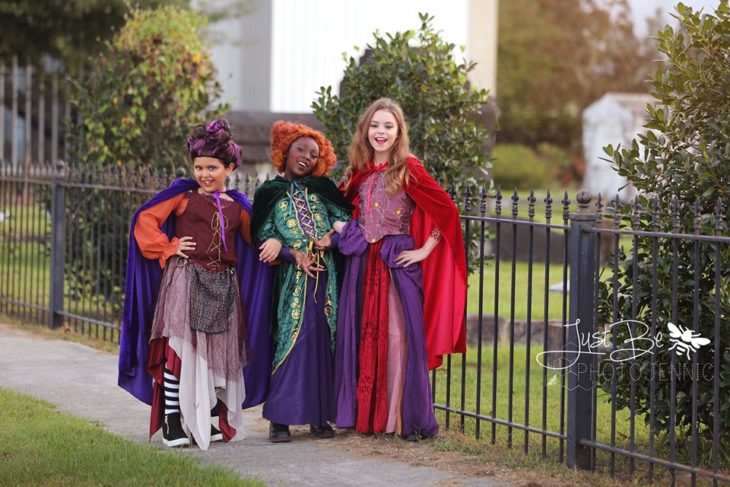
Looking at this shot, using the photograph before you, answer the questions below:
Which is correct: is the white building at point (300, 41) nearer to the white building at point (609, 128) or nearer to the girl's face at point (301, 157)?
the white building at point (609, 128)

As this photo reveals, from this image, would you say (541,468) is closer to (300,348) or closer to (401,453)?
(401,453)

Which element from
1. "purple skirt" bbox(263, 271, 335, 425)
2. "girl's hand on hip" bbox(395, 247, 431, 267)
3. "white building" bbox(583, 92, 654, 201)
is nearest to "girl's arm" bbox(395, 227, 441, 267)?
"girl's hand on hip" bbox(395, 247, 431, 267)

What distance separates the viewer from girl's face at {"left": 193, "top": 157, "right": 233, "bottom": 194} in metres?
6.14

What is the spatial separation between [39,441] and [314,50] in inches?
770

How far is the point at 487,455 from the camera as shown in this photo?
6023mm

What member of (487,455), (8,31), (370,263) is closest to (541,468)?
(487,455)

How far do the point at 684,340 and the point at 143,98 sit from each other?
20.5 ft

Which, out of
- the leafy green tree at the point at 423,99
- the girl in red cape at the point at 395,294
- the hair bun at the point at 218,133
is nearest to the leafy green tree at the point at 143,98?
the leafy green tree at the point at 423,99

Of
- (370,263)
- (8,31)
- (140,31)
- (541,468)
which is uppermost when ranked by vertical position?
(8,31)

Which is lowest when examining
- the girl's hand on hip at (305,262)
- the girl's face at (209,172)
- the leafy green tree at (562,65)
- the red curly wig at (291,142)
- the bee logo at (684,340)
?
the bee logo at (684,340)

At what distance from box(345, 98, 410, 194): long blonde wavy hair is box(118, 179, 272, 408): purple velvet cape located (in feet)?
2.02

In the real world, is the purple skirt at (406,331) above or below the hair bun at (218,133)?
below

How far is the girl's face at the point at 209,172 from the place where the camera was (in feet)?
20.1

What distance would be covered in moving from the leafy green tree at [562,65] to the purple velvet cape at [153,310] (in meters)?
45.8
